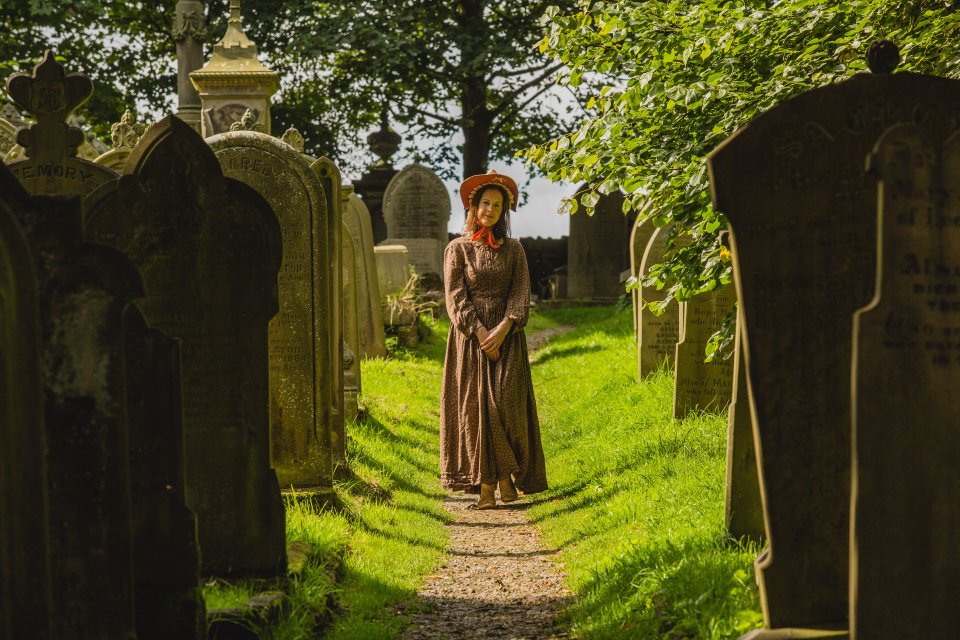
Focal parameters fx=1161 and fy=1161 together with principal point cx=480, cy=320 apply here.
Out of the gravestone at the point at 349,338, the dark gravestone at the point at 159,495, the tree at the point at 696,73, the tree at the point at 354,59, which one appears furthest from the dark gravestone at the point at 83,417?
the tree at the point at 354,59

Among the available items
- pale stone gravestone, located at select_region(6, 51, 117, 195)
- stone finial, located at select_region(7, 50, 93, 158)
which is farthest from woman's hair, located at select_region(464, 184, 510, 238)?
stone finial, located at select_region(7, 50, 93, 158)

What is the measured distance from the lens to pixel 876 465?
11.2ft

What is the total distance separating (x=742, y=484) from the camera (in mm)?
5219

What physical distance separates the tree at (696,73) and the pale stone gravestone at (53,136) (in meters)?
2.77

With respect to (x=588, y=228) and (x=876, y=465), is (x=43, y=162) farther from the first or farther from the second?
(x=588, y=228)

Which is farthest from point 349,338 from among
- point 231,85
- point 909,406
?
point 909,406

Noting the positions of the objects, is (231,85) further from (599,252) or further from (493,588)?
(599,252)

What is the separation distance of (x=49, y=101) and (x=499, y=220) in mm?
3164

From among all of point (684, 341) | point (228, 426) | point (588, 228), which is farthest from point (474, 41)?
point (228, 426)

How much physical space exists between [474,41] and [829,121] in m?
21.5

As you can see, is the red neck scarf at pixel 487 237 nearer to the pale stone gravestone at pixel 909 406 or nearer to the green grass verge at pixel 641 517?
the green grass verge at pixel 641 517

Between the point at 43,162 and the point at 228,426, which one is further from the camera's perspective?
the point at 43,162

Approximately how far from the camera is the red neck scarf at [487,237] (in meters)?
8.34

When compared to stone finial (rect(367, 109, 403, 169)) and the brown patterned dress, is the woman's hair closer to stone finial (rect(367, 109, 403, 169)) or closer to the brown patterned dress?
the brown patterned dress
